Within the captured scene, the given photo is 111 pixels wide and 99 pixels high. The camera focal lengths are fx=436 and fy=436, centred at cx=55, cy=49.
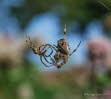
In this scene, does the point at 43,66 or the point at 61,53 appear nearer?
the point at 61,53

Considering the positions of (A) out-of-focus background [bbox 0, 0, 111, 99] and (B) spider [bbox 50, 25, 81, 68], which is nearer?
(B) spider [bbox 50, 25, 81, 68]

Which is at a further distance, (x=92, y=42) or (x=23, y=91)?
(x=23, y=91)

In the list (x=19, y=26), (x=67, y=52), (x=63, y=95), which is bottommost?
(x=63, y=95)

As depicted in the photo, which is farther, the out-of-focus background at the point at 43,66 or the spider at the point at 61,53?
the out-of-focus background at the point at 43,66

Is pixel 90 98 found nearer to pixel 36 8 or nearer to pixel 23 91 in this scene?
pixel 23 91

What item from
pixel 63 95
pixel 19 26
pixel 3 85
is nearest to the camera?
pixel 63 95

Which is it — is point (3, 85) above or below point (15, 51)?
below

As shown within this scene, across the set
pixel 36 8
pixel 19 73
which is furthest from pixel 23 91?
pixel 36 8

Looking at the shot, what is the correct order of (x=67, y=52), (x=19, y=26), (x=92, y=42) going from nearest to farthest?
1. (x=67, y=52)
2. (x=92, y=42)
3. (x=19, y=26)

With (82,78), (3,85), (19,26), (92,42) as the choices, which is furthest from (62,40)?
(19,26)
